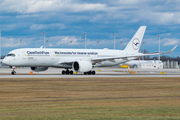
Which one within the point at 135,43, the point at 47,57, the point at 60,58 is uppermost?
the point at 135,43

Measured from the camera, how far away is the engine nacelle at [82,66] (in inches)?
1972

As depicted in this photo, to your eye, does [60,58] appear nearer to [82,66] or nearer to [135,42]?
[82,66]

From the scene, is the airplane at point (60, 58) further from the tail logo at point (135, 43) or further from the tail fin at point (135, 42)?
the tail logo at point (135, 43)

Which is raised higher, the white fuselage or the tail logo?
the tail logo

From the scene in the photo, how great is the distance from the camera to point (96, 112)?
14.9 meters

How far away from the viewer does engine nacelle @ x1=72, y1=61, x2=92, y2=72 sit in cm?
5009

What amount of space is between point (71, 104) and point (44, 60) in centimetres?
3355

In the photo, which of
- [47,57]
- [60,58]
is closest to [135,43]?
[60,58]

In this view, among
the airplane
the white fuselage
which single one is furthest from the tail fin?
the white fuselage

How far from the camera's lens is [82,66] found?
50188mm

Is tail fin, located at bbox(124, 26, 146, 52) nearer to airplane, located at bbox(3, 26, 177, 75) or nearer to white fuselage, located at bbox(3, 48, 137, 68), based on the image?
airplane, located at bbox(3, 26, 177, 75)

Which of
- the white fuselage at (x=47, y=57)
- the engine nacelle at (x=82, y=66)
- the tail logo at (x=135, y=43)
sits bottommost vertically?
the engine nacelle at (x=82, y=66)

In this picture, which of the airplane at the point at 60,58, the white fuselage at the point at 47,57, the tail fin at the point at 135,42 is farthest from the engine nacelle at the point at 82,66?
the tail fin at the point at 135,42

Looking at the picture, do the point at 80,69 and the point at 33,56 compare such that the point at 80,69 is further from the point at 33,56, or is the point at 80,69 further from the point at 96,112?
the point at 96,112
